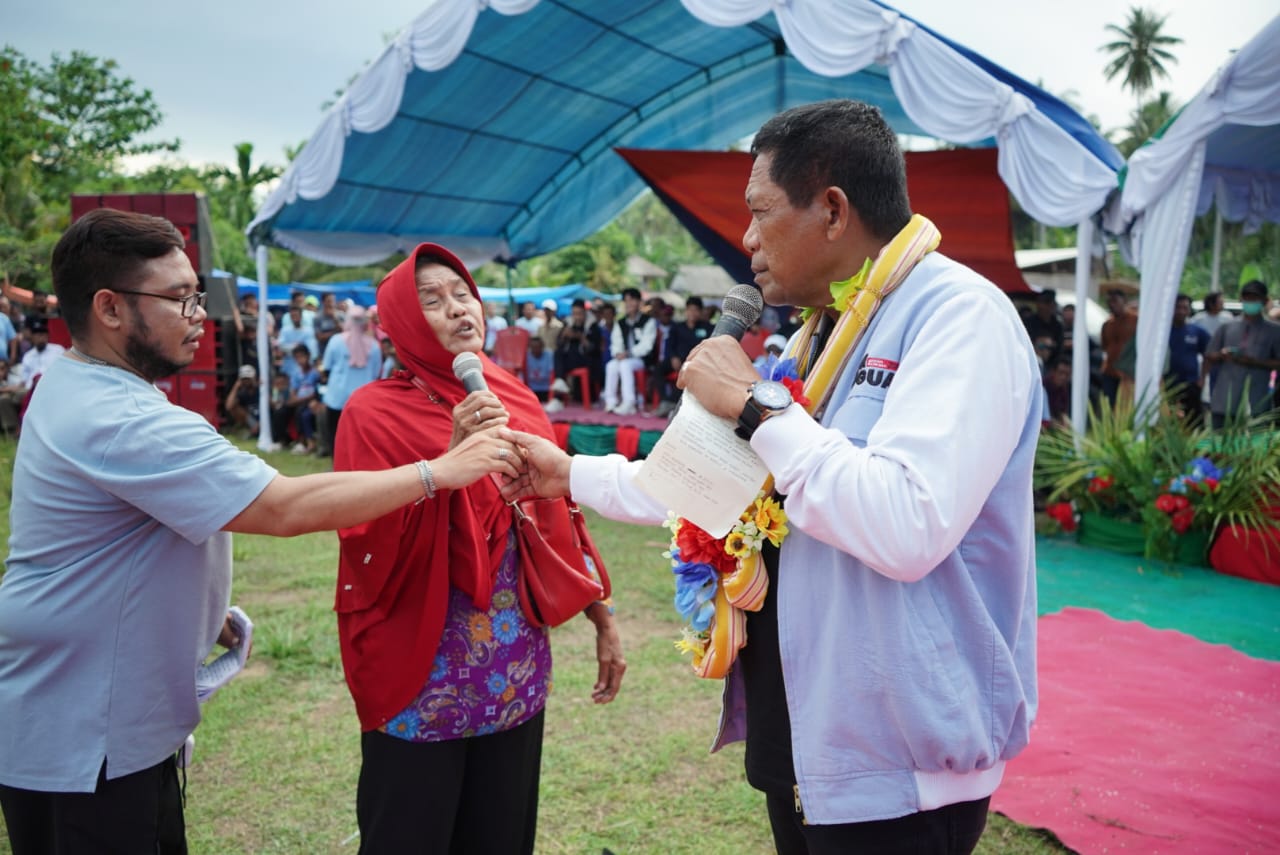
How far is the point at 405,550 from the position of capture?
7.82 feet

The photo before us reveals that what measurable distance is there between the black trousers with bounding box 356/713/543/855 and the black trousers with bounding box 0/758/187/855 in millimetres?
502

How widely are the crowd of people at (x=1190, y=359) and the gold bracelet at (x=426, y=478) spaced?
7.78 m

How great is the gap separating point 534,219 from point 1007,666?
48.8 ft

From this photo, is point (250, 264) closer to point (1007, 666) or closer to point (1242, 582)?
point (1242, 582)

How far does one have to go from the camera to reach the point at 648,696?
4625mm

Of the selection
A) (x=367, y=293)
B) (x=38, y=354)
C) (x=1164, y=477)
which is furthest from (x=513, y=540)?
(x=367, y=293)

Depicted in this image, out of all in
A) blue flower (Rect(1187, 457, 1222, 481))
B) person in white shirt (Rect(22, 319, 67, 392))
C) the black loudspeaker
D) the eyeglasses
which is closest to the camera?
the eyeglasses

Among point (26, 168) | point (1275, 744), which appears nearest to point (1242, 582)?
point (1275, 744)

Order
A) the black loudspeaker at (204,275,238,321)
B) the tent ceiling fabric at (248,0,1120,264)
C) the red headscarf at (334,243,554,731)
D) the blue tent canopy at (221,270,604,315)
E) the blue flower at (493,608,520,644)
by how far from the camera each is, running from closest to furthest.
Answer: the red headscarf at (334,243,554,731), the blue flower at (493,608,520,644), the tent ceiling fabric at (248,0,1120,264), the black loudspeaker at (204,275,238,321), the blue tent canopy at (221,270,604,315)

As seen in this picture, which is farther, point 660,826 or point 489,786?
point 660,826

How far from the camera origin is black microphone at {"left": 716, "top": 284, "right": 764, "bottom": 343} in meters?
1.82

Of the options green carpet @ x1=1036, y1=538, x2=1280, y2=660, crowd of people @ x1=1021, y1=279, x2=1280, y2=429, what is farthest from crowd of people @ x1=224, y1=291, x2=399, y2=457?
crowd of people @ x1=1021, y1=279, x2=1280, y2=429

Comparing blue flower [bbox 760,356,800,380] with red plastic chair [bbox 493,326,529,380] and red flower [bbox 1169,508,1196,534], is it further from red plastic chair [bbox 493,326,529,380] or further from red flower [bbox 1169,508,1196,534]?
red plastic chair [bbox 493,326,529,380]

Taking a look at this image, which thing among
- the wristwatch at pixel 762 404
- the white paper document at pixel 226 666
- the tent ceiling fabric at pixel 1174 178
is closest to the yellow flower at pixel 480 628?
the white paper document at pixel 226 666
